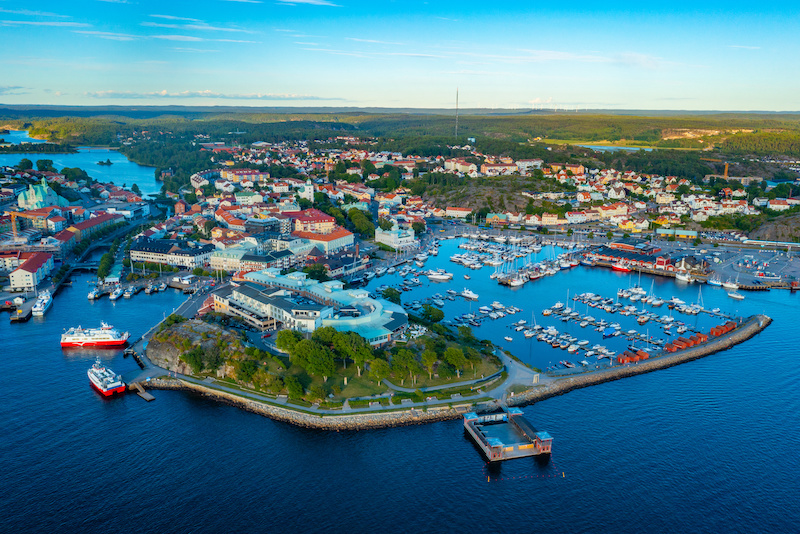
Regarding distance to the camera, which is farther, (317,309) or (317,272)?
(317,272)

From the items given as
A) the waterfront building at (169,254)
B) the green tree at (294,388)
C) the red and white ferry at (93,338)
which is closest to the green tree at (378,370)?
the green tree at (294,388)

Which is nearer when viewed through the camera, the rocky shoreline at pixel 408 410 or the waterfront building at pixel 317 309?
the rocky shoreline at pixel 408 410

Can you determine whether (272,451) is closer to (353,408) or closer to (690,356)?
(353,408)

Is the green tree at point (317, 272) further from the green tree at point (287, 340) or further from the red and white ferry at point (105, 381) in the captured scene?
the red and white ferry at point (105, 381)

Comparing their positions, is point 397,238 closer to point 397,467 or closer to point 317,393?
point 317,393

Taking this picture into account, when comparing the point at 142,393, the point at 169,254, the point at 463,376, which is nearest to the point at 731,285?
the point at 463,376

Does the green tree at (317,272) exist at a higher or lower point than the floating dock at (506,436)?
higher

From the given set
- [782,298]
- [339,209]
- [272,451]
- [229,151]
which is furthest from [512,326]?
[229,151]
